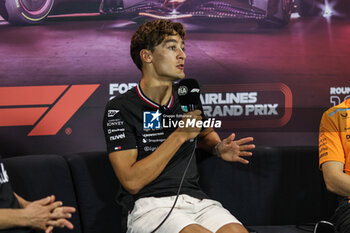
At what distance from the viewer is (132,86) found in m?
2.66

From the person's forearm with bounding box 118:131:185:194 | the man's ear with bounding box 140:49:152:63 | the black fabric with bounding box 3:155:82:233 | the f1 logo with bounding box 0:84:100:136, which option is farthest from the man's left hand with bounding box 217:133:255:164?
the f1 logo with bounding box 0:84:100:136

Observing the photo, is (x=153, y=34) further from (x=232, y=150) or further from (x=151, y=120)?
(x=232, y=150)

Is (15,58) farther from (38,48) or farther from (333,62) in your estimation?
(333,62)

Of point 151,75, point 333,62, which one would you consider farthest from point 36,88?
point 333,62

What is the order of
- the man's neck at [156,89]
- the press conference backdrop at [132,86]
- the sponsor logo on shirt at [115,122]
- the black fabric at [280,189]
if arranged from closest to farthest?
the sponsor logo on shirt at [115,122], the man's neck at [156,89], the black fabric at [280,189], the press conference backdrop at [132,86]

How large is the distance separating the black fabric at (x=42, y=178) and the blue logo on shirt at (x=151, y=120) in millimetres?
521

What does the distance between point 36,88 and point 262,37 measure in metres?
1.38

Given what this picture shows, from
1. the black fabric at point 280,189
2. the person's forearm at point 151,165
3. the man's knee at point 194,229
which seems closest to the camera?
the man's knee at point 194,229

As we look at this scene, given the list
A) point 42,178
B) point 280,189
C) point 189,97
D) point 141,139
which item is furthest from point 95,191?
point 280,189

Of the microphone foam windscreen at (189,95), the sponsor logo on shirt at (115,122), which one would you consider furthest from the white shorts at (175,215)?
the microphone foam windscreen at (189,95)

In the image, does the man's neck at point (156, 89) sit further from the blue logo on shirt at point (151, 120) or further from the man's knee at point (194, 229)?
the man's knee at point (194, 229)

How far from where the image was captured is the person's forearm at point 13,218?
152cm

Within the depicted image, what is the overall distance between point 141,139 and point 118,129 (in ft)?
0.39

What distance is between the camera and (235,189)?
244 centimetres
